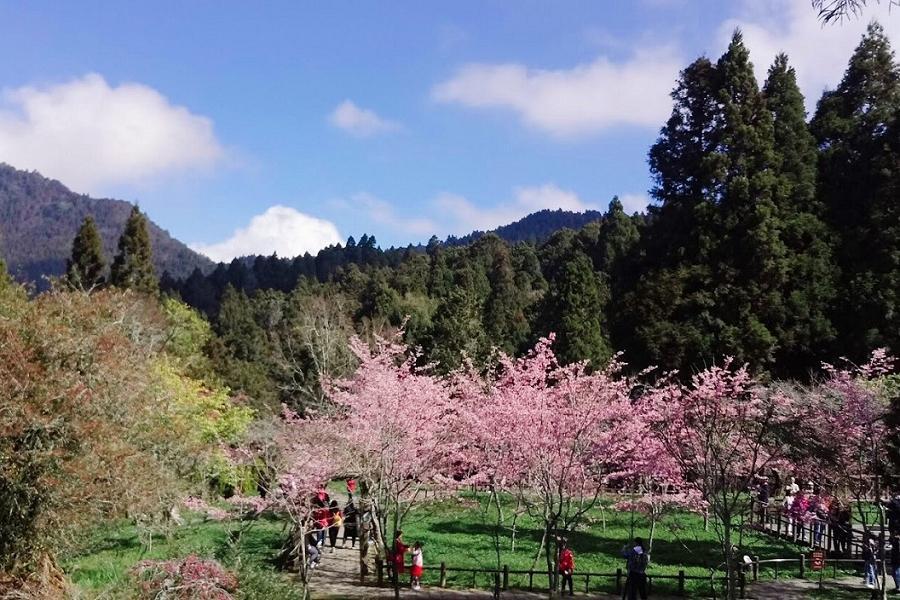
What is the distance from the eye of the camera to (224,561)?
400 inches

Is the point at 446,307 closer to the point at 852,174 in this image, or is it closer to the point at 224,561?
the point at 852,174

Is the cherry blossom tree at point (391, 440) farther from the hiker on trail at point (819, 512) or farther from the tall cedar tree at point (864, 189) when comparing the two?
the tall cedar tree at point (864, 189)

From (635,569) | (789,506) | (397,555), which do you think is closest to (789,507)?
(789,506)

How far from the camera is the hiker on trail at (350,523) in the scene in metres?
18.6

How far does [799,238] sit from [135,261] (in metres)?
39.0

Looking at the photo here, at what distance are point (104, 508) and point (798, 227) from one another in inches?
933

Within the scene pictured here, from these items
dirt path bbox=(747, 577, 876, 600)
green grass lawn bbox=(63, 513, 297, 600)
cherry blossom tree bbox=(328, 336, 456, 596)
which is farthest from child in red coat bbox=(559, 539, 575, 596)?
green grass lawn bbox=(63, 513, 297, 600)

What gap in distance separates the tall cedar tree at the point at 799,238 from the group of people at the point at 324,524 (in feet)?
50.8

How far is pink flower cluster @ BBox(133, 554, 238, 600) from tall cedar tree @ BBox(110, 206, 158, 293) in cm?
4034

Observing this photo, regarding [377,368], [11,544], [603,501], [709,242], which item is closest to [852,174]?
[709,242]

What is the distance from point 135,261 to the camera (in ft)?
156

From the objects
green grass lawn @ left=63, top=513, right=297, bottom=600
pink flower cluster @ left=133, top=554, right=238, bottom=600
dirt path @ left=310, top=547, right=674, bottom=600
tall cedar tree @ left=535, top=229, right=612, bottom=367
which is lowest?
dirt path @ left=310, top=547, right=674, bottom=600

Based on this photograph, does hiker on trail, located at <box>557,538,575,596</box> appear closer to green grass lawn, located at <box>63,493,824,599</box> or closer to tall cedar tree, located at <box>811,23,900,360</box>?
green grass lawn, located at <box>63,493,824,599</box>

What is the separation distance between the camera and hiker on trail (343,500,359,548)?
733 inches
